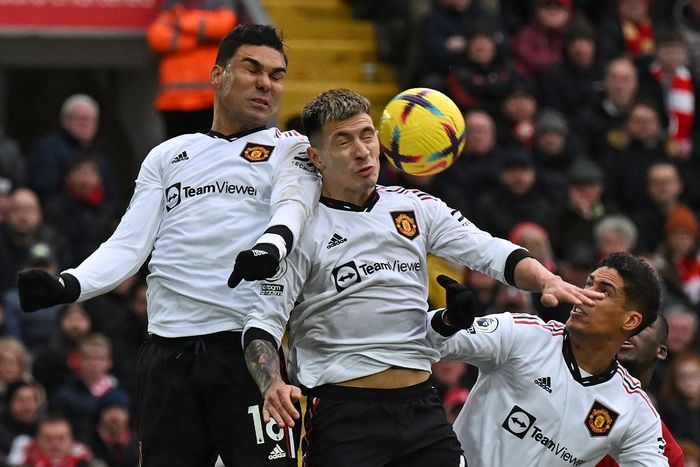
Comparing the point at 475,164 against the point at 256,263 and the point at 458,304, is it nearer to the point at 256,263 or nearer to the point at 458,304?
the point at 458,304

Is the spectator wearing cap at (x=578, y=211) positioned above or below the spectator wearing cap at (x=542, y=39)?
below

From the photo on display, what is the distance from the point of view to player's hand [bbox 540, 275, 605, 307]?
700cm

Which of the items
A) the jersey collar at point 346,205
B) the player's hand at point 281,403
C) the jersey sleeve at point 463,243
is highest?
the jersey collar at point 346,205

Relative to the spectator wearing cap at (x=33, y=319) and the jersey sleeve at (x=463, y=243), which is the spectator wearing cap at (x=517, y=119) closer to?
the spectator wearing cap at (x=33, y=319)

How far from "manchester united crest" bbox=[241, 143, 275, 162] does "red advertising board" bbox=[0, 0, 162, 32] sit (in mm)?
6360

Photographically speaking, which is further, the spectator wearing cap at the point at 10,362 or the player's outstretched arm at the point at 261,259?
the spectator wearing cap at the point at 10,362

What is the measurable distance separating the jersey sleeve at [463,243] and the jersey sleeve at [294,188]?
528 millimetres

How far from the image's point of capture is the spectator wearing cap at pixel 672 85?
1541cm

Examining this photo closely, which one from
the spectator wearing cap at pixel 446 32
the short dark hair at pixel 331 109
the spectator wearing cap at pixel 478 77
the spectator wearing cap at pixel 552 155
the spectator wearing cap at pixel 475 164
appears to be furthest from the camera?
the spectator wearing cap at pixel 446 32

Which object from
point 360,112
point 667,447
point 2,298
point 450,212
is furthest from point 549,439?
point 2,298

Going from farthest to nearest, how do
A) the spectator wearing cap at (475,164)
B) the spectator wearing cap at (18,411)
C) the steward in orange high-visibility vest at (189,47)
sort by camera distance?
the spectator wearing cap at (475,164), the steward in orange high-visibility vest at (189,47), the spectator wearing cap at (18,411)

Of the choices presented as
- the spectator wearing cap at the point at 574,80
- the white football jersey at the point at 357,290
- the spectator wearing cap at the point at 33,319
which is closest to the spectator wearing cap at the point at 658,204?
the spectator wearing cap at the point at 574,80

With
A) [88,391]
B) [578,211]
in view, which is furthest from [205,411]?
[578,211]

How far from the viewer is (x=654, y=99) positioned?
1534 cm
